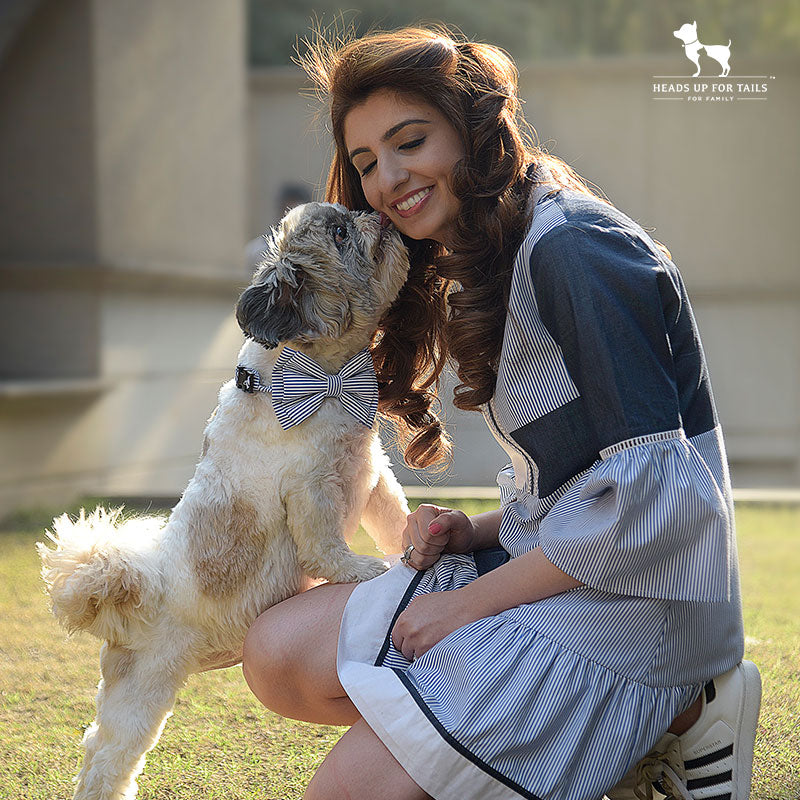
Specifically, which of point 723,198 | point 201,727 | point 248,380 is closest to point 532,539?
point 248,380

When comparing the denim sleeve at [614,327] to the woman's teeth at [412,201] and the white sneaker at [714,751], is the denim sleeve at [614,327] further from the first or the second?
the white sneaker at [714,751]

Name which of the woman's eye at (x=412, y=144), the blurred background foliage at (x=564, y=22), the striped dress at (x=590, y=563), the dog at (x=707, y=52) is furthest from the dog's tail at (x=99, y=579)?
the blurred background foliage at (x=564, y=22)

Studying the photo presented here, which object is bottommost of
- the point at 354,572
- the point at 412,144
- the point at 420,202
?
the point at 354,572

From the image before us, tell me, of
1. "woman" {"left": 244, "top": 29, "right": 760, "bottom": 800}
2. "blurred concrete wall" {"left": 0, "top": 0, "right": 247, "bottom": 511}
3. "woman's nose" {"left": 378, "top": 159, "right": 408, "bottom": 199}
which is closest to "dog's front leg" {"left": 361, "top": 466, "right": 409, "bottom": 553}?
"woman" {"left": 244, "top": 29, "right": 760, "bottom": 800}

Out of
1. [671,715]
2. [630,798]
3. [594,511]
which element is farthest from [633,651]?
[630,798]

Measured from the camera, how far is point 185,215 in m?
7.41

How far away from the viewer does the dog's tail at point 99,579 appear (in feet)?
5.81

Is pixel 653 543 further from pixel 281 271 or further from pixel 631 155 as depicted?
pixel 631 155

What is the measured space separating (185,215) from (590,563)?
650 centimetres

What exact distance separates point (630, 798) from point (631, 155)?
776 centimetres

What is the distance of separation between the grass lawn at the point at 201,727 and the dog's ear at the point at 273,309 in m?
1.06

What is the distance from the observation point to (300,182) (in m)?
9.27

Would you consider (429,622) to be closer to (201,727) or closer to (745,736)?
(745,736)

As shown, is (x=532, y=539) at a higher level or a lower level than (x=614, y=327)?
lower
